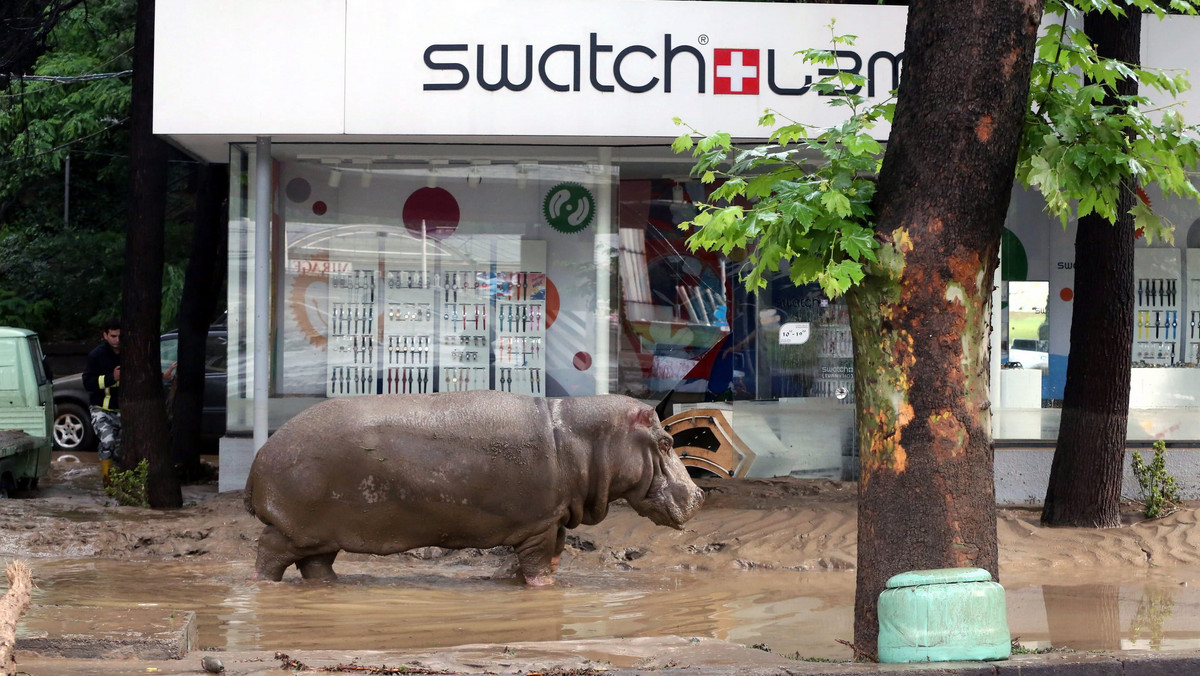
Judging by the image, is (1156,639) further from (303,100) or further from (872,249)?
(303,100)

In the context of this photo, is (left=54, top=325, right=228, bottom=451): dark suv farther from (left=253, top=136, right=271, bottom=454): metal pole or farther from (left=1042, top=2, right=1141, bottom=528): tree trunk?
(left=1042, top=2, right=1141, bottom=528): tree trunk

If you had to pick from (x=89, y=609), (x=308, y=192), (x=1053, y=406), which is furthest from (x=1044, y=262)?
(x=89, y=609)

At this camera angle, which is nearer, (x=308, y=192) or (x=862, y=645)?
(x=862, y=645)

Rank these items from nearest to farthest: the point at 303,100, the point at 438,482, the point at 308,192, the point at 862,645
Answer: the point at 862,645 → the point at 438,482 → the point at 303,100 → the point at 308,192

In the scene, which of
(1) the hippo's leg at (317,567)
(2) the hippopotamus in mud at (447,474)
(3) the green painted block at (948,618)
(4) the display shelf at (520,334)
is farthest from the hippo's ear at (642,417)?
(4) the display shelf at (520,334)

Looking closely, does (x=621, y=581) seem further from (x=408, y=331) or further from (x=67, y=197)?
(x=67, y=197)

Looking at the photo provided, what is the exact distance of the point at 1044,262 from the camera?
12.9m

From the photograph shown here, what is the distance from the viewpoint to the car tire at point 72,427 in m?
17.4

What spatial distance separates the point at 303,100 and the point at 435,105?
1.13 metres

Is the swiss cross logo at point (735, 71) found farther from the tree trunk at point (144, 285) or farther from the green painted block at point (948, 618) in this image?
the green painted block at point (948, 618)

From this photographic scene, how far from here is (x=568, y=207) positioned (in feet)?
40.0

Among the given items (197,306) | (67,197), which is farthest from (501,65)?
(67,197)

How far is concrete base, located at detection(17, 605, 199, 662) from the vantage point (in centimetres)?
489

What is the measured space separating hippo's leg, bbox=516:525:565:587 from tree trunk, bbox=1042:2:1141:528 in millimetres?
4938
